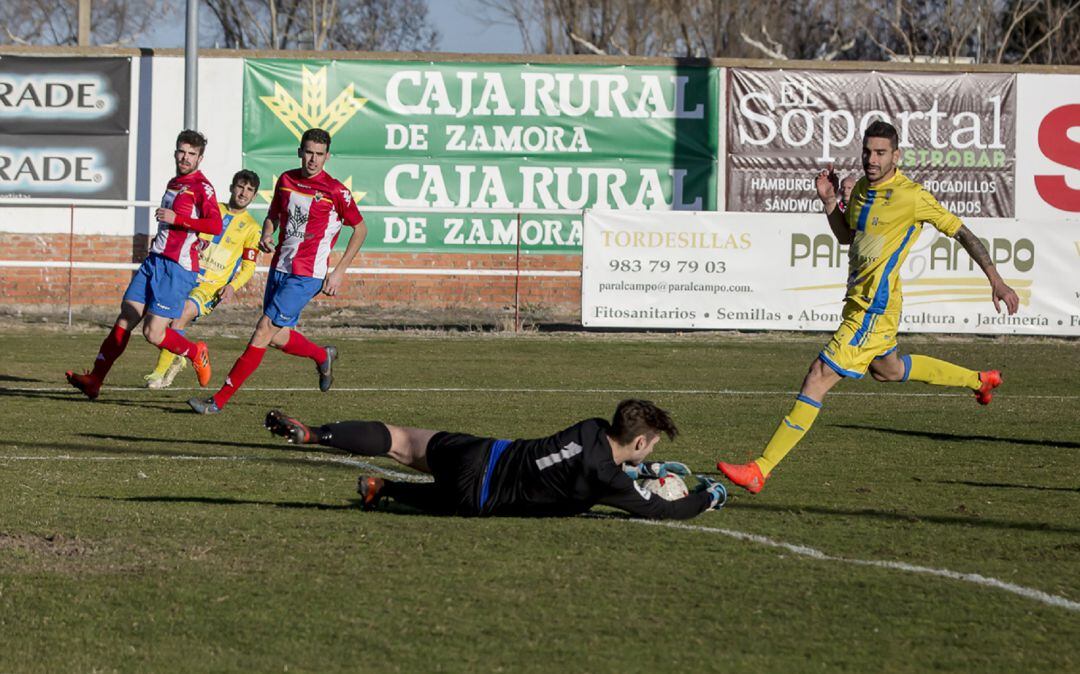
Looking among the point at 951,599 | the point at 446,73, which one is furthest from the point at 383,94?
the point at 951,599

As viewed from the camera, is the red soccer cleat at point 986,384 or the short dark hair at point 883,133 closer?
the short dark hair at point 883,133

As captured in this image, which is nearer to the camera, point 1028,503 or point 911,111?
point 1028,503

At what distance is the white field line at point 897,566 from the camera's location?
6.24 m

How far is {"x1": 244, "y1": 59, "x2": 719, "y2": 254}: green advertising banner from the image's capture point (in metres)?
26.9

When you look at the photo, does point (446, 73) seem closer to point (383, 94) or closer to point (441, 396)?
point (383, 94)

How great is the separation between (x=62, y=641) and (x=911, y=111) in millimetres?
23772

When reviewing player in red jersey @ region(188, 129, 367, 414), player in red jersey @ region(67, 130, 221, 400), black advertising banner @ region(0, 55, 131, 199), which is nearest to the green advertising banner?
black advertising banner @ region(0, 55, 131, 199)

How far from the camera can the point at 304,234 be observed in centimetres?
1239

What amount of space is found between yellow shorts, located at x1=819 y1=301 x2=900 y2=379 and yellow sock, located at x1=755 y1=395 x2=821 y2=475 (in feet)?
1.01

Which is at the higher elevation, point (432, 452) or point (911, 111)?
point (911, 111)

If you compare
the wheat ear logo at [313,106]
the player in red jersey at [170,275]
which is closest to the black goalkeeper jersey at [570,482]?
the player in red jersey at [170,275]

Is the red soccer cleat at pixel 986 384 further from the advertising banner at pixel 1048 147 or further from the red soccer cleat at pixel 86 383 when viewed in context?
the advertising banner at pixel 1048 147

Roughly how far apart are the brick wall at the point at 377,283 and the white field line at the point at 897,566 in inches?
722

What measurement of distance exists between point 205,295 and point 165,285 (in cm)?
228
